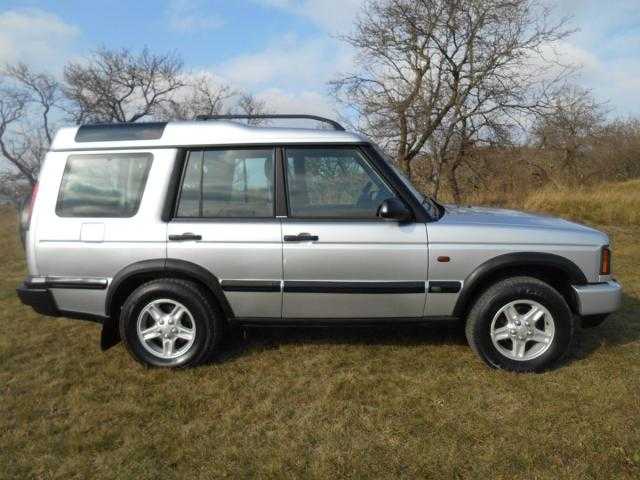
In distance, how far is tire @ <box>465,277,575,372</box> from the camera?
345 centimetres

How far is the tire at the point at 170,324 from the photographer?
11.7ft

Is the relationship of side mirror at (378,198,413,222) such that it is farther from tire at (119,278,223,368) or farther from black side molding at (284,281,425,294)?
tire at (119,278,223,368)

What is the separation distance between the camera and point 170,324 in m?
3.65

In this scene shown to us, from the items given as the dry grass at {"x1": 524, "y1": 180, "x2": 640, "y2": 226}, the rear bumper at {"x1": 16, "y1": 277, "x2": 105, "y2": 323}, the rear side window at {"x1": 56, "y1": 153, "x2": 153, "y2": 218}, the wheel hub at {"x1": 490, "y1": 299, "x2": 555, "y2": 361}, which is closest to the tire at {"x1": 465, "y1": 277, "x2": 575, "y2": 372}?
the wheel hub at {"x1": 490, "y1": 299, "x2": 555, "y2": 361}

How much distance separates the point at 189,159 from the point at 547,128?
14.6 meters

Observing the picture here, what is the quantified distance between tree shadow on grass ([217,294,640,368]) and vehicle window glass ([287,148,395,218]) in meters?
1.08

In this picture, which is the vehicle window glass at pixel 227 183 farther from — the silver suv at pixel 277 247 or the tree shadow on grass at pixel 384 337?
the tree shadow on grass at pixel 384 337

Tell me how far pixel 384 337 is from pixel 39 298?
2863 millimetres

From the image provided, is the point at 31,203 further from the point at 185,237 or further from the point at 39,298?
the point at 185,237

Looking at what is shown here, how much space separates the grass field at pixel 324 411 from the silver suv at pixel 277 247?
14.7 inches

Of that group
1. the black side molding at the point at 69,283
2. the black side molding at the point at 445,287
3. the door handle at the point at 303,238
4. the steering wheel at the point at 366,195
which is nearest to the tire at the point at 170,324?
the black side molding at the point at 69,283

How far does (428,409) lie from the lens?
3027 millimetres

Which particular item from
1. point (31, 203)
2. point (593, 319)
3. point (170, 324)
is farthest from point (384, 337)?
point (31, 203)

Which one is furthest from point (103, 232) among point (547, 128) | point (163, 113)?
point (163, 113)
